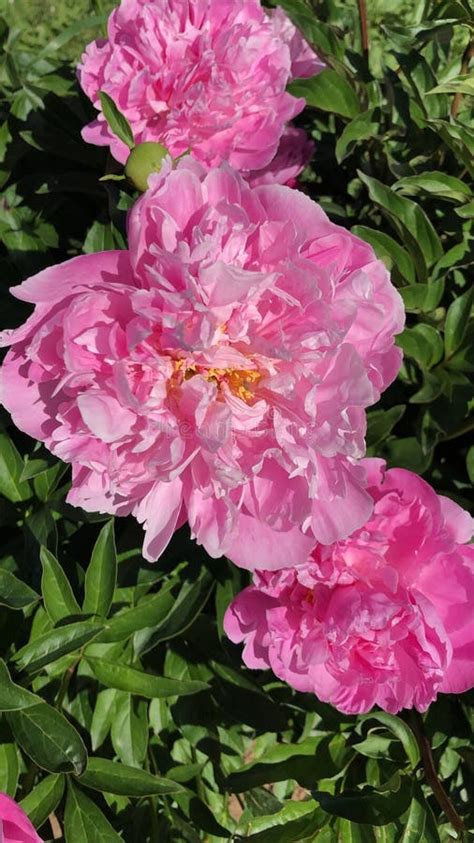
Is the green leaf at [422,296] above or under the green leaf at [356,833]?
above

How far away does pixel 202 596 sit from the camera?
3.75ft

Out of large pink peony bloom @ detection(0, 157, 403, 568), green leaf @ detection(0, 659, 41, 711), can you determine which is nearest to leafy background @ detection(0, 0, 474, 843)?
green leaf @ detection(0, 659, 41, 711)

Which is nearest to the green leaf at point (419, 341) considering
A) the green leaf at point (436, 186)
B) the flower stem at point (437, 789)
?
the green leaf at point (436, 186)

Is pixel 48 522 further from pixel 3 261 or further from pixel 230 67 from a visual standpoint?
pixel 230 67

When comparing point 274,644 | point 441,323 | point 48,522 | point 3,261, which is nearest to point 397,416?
point 441,323

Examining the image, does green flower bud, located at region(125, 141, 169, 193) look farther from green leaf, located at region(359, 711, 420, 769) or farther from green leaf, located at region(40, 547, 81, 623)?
green leaf, located at region(359, 711, 420, 769)

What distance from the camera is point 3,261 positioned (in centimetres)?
136

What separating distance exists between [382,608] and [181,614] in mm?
333

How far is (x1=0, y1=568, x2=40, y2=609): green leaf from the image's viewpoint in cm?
92

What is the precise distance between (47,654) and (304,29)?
97cm

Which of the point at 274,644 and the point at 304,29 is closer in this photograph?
the point at 274,644

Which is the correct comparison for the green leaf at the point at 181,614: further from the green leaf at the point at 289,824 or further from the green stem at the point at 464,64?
the green stem at the point at 464,64

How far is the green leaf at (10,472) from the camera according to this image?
1140mm

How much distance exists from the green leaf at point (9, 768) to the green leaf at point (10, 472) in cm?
34
